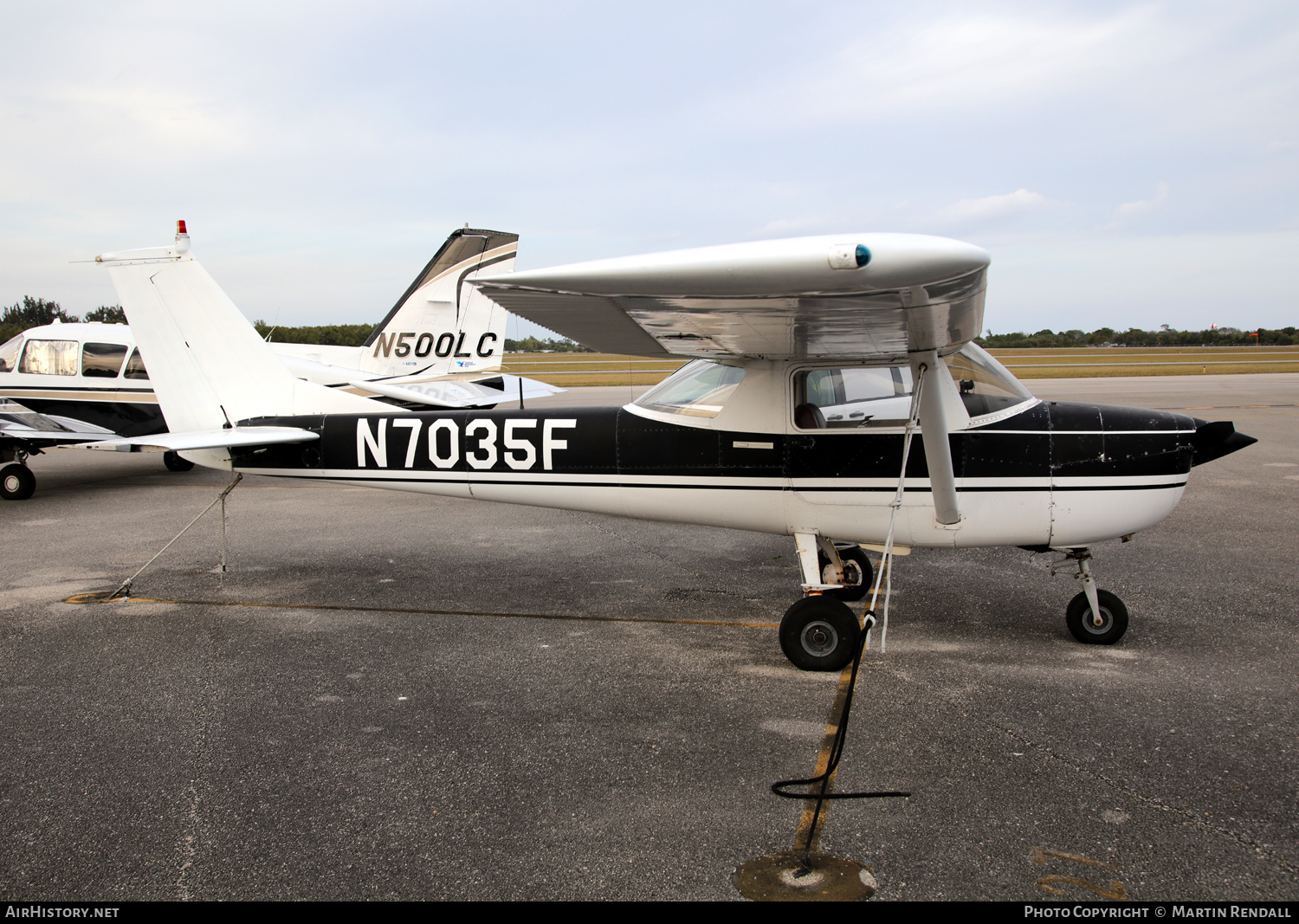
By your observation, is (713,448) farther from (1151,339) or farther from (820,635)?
(1151,339)

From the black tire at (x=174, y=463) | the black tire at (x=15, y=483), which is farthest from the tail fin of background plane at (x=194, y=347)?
the black tire at (x=174, y=463)

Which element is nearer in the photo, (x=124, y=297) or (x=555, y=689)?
(x=555, y=689)

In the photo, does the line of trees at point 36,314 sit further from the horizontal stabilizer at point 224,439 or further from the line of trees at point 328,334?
the horizontal stabilizer at point 224,439

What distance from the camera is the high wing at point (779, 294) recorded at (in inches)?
107

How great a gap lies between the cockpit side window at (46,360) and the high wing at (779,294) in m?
10.9

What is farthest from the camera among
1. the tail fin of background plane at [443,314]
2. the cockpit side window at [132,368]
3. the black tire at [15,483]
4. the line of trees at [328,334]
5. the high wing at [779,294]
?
the line of trees at [328,334]

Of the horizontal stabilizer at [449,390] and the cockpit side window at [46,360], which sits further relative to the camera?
the cockpit side window at [46,360]

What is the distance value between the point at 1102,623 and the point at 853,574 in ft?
4.84

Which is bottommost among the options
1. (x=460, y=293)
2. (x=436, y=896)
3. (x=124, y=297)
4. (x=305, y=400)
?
(x=436, y=896)

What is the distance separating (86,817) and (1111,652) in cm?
507

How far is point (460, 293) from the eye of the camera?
43.5 ft

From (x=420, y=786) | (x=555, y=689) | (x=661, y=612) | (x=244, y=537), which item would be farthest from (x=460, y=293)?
(x=420, y=786)

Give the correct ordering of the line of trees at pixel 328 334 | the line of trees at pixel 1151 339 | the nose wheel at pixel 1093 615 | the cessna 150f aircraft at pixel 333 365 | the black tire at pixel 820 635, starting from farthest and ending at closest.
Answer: the line of trees at pixel 1151 339 → the line of trees at pixel 328 334 → the cessna 150f aircraft at pixel 333 365 → the nose wheel at pixel 1093 615 → the black tire at pixel 820 635

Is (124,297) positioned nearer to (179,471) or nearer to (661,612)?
(661,612)
